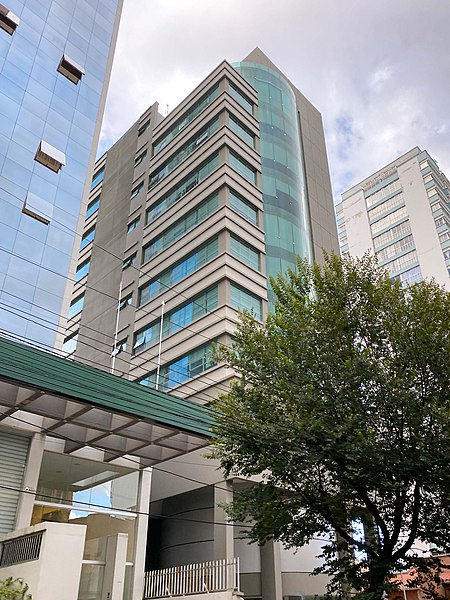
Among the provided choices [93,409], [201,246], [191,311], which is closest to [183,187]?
[201,246]

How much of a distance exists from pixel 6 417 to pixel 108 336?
807 inches

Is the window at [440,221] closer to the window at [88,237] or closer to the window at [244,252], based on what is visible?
the window at [88,237]

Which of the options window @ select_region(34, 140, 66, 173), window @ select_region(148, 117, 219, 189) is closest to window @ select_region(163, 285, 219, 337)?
window @ select_region(34, 140, 66, 173)

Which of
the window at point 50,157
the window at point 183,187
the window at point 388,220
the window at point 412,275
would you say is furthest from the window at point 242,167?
the window at point 388,220

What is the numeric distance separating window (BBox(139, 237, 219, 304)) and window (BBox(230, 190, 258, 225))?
2.88 m

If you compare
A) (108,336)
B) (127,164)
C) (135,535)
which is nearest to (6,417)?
(135,535)

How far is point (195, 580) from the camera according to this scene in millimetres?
15844

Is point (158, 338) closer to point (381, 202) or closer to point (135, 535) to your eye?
point (135, 535)

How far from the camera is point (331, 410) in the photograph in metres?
13.4

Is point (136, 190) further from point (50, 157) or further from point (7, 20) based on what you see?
point (7, 20)

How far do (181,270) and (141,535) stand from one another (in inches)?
681

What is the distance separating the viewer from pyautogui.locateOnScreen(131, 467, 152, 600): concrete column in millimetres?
17516

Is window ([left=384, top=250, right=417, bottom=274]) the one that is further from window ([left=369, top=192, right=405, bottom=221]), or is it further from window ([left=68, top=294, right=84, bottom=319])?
window ([left=68, top=294, right=84, bottom=319])

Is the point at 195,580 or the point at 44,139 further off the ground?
the point at 44,139
